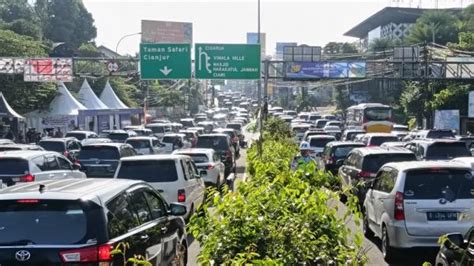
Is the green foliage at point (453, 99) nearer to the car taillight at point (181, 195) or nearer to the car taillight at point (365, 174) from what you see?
the car taillight at point (365, 174)

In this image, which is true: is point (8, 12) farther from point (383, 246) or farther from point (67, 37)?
point (383, 246)

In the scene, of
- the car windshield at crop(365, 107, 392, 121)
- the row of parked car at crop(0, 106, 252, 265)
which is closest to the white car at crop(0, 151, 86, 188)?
the row of parked car at crop(0, 106, 252, 265)

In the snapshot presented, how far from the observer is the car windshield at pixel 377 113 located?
46.6 m

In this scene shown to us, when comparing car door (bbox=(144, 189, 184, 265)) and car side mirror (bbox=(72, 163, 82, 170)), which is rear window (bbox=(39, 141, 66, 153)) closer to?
car side mirror (bbox=(72, 163, 82, 170))

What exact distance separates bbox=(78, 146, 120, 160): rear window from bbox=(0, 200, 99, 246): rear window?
15.7m

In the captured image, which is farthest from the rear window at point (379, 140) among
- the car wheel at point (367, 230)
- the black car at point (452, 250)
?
the black car at point (452, 250)

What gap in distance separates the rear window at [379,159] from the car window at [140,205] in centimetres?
971

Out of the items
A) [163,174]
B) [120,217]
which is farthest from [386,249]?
[120,217]

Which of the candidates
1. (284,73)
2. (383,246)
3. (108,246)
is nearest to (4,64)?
(284,73)

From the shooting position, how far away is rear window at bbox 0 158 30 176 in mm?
15994

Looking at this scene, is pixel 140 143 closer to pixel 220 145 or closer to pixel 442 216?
pixel 220 145

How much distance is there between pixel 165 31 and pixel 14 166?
112871 mm

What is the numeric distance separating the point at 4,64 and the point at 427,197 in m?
32.5

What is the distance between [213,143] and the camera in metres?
28.0
